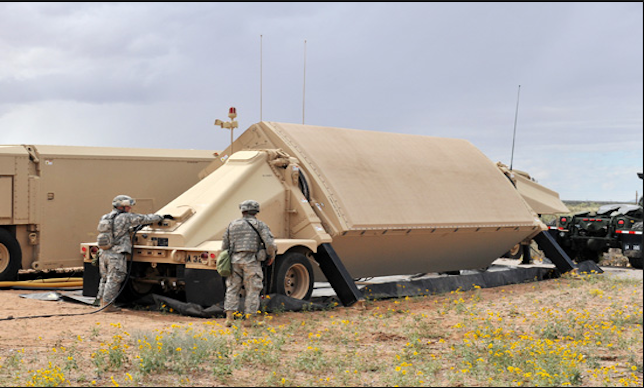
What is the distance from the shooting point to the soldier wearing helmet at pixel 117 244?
40.1ft

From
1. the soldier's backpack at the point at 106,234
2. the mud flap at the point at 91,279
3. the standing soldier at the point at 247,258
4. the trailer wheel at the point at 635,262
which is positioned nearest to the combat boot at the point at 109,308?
the mud flap at the point at 91,279

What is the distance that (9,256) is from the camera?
15398 millimetres

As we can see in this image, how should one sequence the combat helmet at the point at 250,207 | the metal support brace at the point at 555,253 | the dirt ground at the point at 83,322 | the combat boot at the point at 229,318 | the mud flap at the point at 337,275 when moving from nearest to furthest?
the dirt ground at the point at 83,322 → the combat boot at the point at 229,318 → the combat helmet at the point at 250,207 → the mud flap at the point at 337,275 → the metal support brace at the point at 555,253

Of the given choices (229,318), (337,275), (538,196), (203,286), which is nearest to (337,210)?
(337,275)

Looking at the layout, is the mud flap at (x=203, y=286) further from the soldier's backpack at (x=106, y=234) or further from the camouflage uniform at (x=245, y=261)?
the soldier's backpack at (x=106, y=234)

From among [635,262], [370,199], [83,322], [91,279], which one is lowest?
[83,322]

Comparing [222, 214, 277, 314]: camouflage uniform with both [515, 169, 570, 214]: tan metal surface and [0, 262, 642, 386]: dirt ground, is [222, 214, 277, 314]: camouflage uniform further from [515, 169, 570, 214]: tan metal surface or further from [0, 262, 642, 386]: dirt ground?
[515, 169, 570, 214]: tan metal surface

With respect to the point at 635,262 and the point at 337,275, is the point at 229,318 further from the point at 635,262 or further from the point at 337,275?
the point at 635,262

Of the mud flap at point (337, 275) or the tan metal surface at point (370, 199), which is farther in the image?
the tan metal surface at point (370, 199)

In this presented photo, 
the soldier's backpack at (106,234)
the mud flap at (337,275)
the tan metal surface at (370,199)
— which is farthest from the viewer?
the tan metal surface at (370,199)

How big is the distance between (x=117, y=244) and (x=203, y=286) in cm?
151

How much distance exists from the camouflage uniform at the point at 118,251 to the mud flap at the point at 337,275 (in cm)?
265

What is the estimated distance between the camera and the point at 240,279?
37.3 feet

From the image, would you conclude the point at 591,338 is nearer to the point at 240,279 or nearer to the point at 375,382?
the point at 375,382
